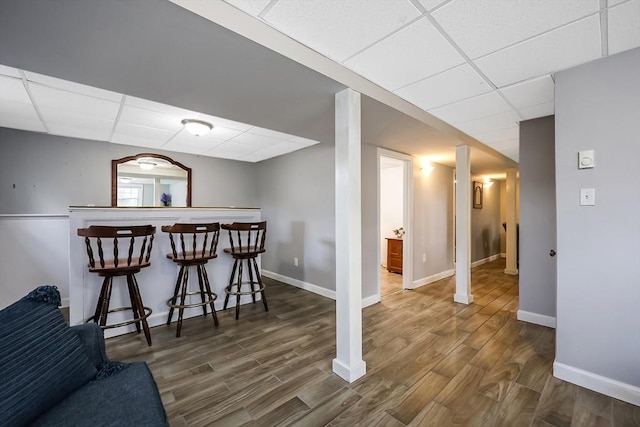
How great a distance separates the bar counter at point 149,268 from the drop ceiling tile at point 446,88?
2.34m

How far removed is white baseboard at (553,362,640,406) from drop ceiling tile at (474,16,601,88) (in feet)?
6.96

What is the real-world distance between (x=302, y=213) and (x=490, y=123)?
9.06 feet

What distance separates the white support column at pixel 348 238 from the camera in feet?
6.26

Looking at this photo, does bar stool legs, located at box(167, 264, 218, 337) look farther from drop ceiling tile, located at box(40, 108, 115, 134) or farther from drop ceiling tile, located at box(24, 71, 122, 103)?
drop ceiling tile, located at box(40, 108, 115, 134)

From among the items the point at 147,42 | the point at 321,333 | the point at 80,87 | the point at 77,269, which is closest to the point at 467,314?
the point at 321,333

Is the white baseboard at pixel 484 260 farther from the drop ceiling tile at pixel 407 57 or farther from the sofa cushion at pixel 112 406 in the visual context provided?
the sofa cushion at pixel 112 406

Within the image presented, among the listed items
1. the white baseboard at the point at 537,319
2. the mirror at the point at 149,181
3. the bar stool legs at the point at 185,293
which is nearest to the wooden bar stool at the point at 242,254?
the bar stool legs at the point at 185,293

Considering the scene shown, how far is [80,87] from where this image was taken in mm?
2184

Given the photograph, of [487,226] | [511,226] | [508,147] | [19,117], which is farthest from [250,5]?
[487,226]

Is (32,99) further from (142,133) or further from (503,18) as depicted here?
(503,18)

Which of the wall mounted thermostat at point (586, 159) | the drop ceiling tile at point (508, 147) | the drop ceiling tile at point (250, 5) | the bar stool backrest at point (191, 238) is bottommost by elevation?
the bar stool backrest at point (191, 238)

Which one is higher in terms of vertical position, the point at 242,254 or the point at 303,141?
the point at 303,141

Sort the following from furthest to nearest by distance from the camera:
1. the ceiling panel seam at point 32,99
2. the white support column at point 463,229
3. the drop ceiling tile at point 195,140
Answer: the drop ceiling tile at point 195,140 < the white support column at point 463,229 < the ceiling panel seam at point 32,99

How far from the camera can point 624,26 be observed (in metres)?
1.46
